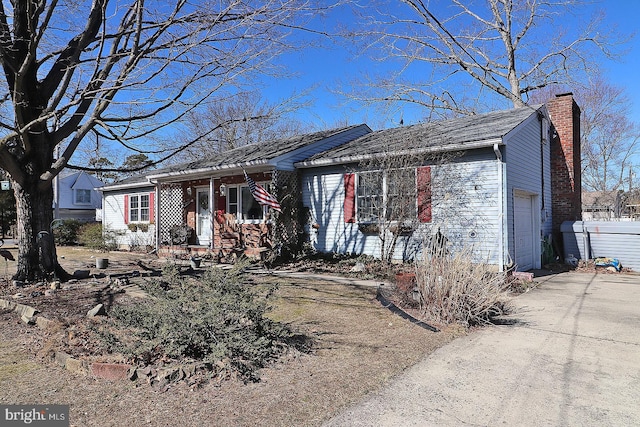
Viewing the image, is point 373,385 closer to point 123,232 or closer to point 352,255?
point 352,255

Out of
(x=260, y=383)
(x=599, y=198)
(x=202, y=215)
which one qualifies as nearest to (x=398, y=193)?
(x=260, y=383)

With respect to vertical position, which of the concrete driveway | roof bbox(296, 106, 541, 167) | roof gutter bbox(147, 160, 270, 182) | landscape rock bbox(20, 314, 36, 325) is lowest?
the concrete driveway

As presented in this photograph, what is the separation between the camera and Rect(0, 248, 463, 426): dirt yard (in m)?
2.91

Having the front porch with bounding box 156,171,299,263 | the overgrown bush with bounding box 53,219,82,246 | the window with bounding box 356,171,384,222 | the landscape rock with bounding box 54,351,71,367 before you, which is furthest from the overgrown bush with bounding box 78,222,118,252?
the landscape rock with bounding box 54,351,71,367

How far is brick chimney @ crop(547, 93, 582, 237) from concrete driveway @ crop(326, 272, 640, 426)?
806 centimetres

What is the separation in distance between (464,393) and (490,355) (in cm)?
110

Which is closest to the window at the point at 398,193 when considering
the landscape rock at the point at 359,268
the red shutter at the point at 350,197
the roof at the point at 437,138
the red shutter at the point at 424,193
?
the red shutter at the point at 424,193

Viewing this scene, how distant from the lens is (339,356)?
413 centimetres

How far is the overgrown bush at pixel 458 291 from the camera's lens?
17.3 ft

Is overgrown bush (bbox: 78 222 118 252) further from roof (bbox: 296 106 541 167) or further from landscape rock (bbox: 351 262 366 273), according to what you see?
landscape rock (bbox: 351 262 366 273)

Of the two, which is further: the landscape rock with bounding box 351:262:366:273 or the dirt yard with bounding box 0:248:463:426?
the landscape rock with bounding box 351:262:366:273

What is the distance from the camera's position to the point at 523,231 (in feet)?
36.0

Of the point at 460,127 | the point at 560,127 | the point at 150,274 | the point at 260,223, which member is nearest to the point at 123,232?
the point at 260,223

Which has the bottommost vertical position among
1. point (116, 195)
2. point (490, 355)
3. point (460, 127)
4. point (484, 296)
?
point (490, 355)
